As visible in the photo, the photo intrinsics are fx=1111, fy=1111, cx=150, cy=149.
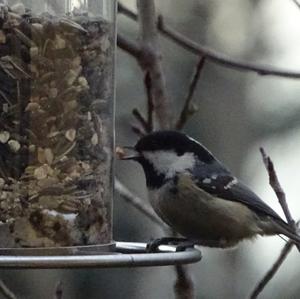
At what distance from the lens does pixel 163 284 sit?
Answer: 28.1ft

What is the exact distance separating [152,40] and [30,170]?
26.8 inches

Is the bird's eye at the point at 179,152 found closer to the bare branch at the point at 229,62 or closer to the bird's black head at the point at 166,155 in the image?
the bird's black head at the point at 166,155

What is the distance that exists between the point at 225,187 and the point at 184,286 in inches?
24.8

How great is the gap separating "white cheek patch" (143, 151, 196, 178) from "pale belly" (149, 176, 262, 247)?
0.17ft

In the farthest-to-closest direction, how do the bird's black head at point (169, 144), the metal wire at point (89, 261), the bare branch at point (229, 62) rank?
the bird's black head at point (169, 144), the bare branch at point (229, 62), the metal wire at point (89, 261)

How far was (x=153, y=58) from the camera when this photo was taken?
3551mm

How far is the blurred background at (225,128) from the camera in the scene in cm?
791

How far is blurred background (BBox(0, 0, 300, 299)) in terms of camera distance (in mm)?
7906

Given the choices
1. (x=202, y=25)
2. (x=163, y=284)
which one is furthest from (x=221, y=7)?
(x=163, y=284)

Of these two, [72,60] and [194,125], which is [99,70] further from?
[194,125]

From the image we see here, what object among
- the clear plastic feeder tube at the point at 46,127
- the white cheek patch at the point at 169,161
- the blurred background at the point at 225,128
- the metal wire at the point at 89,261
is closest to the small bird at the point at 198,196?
the white cheek patch at the point at 169,161

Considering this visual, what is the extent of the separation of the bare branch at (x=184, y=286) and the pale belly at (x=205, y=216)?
1.03 ft

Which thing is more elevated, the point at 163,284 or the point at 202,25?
the point at 202,25

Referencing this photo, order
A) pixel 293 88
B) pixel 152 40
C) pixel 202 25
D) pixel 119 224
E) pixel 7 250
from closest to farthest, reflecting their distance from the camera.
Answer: pixel 7 250 < pixel 152 40 < pixel 119 224 < pixel 293 88 < pixel 202 25
